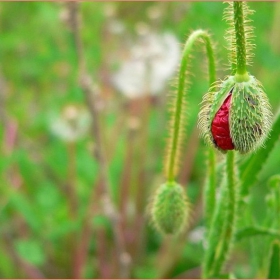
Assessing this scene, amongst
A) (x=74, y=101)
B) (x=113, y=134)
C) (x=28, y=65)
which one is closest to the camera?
(x=113, y=134)

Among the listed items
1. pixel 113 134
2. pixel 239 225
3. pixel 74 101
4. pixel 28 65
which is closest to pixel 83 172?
pixel 113 134

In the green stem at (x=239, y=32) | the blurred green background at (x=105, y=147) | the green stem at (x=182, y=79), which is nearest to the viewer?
the green stem at (x=239, y=32)

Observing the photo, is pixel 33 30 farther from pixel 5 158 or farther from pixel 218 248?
pixel 218 248

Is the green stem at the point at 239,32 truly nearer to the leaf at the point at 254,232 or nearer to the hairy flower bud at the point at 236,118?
the hairy flower bud at the point at 236,118

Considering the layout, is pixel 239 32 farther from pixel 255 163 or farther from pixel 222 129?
pixel 255 163

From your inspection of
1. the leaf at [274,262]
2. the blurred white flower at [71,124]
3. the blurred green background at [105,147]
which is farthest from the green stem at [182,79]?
the blurred white flower at [71,124]

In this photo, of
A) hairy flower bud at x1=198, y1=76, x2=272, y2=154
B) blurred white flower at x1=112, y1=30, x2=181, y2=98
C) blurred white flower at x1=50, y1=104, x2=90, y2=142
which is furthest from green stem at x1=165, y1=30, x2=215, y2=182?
blurred white flower at x1=112, y1=30, x2=181, y2=98
